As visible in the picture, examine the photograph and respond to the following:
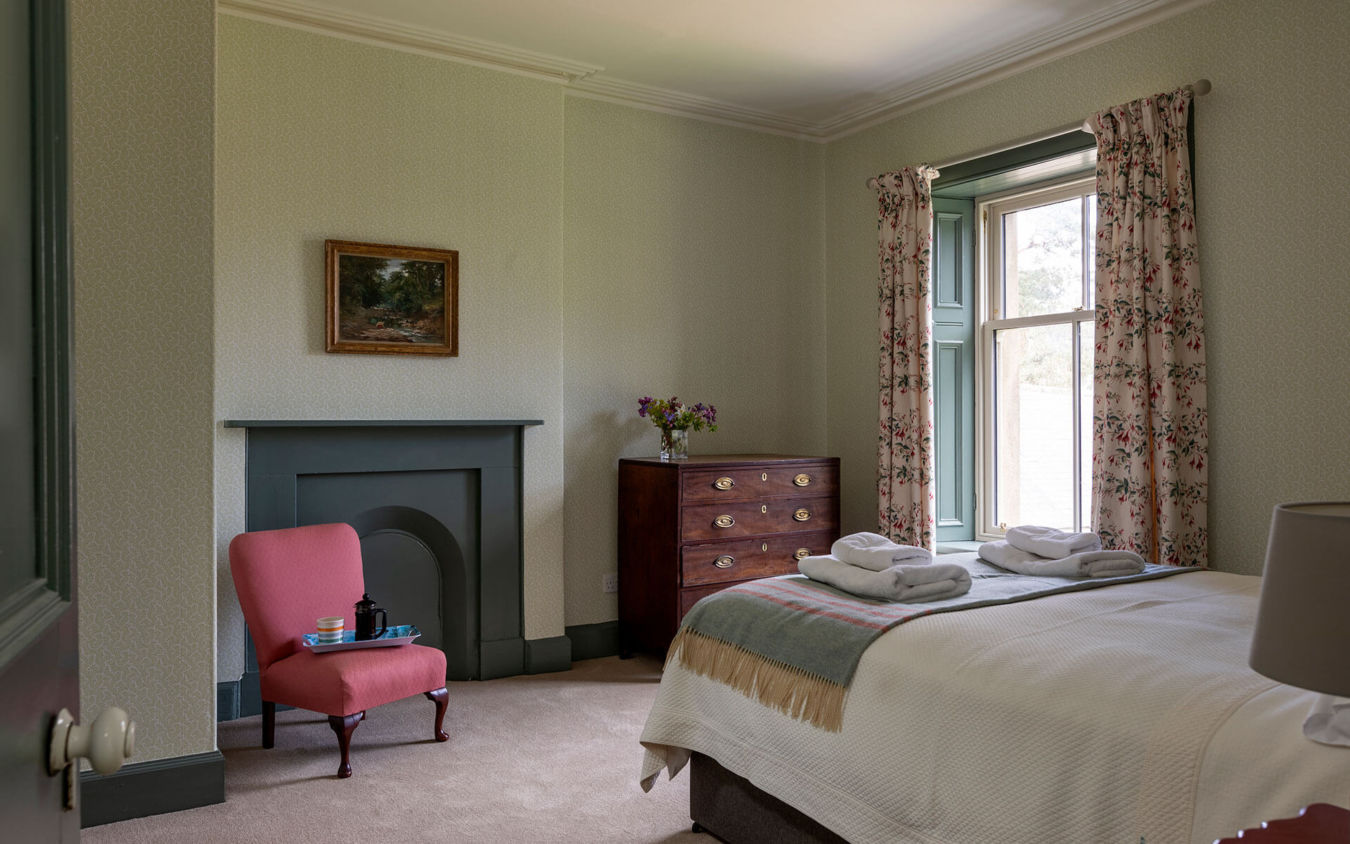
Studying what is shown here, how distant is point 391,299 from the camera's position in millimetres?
4320

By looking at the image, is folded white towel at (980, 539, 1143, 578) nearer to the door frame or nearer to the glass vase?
→ the glass vase

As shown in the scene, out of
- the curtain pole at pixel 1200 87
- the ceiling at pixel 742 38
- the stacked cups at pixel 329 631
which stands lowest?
the stacked cups at pixel 329 631

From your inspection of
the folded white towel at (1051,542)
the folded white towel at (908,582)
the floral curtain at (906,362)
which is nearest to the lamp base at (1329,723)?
the folded white towel at (908,582)

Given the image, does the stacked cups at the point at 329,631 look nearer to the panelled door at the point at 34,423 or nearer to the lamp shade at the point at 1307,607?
the panelled door at the point at 34,423

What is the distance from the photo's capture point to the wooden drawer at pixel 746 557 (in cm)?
455

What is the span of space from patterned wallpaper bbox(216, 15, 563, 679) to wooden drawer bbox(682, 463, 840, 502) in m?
0.73

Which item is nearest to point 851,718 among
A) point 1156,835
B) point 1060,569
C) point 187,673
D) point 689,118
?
point 1156,835

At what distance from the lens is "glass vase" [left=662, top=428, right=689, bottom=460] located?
15.8ft

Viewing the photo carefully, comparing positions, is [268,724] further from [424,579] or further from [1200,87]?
[1200,87]

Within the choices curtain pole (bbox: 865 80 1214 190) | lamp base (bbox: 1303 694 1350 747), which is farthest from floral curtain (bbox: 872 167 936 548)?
lamp base (bbox: 1303 694 1350 747)

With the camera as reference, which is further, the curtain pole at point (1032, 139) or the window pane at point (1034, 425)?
the window pane at point (1034, 425)

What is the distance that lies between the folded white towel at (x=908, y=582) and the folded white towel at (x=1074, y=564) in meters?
0.41

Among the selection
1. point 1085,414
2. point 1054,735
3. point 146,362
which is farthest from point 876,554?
point 1085,414

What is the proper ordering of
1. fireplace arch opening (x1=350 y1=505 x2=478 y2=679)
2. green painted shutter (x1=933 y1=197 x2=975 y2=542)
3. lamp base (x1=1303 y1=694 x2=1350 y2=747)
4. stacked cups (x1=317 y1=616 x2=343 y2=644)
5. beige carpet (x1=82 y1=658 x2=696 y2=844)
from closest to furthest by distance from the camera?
lamp base (x1=1303 y1=694 x2=1350 y2=747) < beige carpet (x1=82 y1=658 x2=696 y2=844) < stacked cups (x1=317 y1=616 x2=343 y2=644) < fireplace arch opening (x1=350 y1=505 x2=478 y2=679) < green painted shutter (x1=933 y1=197 x2=975 y2=542)
